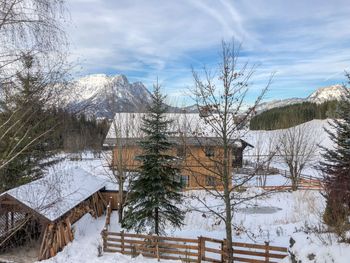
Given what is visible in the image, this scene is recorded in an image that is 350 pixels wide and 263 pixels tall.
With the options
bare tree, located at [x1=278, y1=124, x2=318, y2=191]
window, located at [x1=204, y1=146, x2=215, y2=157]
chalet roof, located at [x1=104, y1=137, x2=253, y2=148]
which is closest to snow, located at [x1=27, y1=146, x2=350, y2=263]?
window, located at [x1=204, y1=146, x2=215, y2=157]

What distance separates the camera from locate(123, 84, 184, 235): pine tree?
542 inches

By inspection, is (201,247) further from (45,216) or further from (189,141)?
(189,141)

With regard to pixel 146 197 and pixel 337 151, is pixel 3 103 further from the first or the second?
pixel 337 151

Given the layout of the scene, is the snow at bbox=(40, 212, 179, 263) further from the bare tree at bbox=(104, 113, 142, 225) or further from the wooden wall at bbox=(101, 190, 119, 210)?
the wooden wall at bbox=(101, 190, 119, 210)

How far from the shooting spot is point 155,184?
13625mm

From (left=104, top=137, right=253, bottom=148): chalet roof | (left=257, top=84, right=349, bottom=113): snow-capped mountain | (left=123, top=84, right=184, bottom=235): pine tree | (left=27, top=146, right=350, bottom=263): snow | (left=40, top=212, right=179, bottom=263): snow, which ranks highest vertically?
(left=257, top=84, right=349, bottom=113): snow-capped mountain

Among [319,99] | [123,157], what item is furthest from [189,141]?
[319,99]

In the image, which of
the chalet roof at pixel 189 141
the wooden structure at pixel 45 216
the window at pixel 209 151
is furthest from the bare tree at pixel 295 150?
the wooden structure at pixel 45 216

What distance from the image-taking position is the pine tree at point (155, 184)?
13.8 m

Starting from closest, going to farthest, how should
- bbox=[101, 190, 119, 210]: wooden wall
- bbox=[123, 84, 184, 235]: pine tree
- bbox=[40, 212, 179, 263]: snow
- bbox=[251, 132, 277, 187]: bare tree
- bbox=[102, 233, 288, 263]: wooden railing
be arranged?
bbox=[251, 132, 277, 187]: bare tree < bbox=[102, 233, 288, 263]: wooden railing < bbox=[40, 212, 179, 263]: snow < bbox=[123, 84, 184, 235]: pine tree < bbox=[101, 190, 119, 210]: wooden wall

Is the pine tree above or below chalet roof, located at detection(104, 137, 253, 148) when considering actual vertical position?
below

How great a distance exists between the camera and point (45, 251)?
13.4 meters

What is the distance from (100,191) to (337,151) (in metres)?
15.0

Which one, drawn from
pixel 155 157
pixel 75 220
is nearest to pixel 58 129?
pixel 155 157
